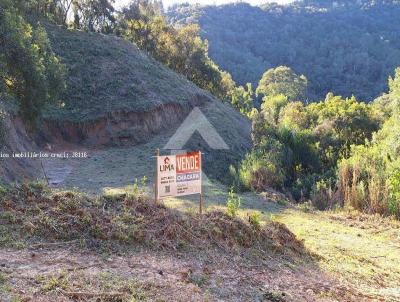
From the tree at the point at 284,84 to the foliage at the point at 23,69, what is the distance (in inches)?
1712

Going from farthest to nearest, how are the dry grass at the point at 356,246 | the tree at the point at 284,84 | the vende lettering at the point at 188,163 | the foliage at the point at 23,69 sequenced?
the tree at the point at 284,84 < the foliage at the point at 23,69 < the vende lettering at the point at 188,163 < the dry grass at the point at 356,246

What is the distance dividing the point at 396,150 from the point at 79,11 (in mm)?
24837

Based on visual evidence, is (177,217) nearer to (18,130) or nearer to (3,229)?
(3,229)

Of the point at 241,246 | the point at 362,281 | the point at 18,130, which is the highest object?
the point at 18,130

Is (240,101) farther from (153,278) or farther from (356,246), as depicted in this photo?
(153,278)

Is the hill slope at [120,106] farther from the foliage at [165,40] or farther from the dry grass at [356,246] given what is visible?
the dry grass at [356,246]

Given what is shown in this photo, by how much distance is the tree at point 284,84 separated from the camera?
5284 centimetres

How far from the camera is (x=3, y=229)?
4.85 m

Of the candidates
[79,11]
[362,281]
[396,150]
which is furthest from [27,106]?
[79,11]

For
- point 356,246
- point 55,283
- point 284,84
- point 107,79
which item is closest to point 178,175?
point 55,283

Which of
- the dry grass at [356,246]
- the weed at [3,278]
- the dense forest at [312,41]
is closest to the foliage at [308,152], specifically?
the dry grass at [356,246]

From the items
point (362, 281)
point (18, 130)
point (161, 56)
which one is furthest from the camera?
point (161, 56)

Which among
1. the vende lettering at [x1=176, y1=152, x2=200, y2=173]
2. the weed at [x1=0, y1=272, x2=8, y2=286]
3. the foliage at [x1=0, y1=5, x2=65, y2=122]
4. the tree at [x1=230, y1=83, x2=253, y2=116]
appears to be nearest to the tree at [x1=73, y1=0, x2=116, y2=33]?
the tree at [x1=230, y1=83, x2=253, y2=116]

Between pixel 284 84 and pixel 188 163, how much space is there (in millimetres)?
48723
